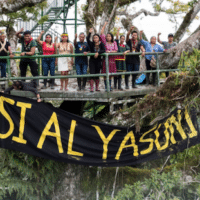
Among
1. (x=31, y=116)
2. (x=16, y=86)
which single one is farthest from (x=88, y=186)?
(x=16, y=86)

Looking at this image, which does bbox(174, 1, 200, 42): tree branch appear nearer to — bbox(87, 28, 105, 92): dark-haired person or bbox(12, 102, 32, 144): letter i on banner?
bbox(87, 28, 105, 92): dark-haired person

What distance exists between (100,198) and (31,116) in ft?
10.1

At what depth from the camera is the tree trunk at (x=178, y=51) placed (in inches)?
290

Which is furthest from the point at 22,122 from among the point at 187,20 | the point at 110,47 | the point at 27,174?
the point at 187,20

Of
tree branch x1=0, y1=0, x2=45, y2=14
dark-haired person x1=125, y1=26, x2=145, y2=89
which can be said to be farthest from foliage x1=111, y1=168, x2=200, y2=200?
tree branch x1=0, y1=0, x2=45, y2=14

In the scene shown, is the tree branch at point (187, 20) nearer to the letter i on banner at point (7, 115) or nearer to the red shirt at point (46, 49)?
the red shirt at point (46, 49)

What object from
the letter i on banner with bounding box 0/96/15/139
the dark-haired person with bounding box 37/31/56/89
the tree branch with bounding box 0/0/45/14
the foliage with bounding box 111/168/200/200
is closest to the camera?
the letter i on banner with bounding box 0/96/15/139

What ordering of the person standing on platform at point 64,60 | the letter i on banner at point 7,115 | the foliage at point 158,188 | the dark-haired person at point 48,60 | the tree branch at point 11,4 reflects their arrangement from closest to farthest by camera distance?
the letter i on banner at point 7,115
the person standing on platform at point 64,60
the dark-haired person at point 48,60
the tree branch at point 11,4
the foliage at point 158,188

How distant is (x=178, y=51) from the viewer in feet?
24.7

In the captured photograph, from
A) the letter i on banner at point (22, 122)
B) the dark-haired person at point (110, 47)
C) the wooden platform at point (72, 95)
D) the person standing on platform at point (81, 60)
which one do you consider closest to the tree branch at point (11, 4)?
the person standing on platform at point (81, 60)

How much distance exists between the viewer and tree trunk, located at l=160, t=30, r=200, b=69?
7.36 metres

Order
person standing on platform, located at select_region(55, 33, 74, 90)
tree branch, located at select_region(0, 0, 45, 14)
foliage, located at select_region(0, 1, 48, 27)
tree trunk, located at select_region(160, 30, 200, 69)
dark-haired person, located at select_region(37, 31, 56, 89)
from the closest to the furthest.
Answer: person standing on platform, located at select_region(55, 33, 74, 90) < dark-haired person, located at select_region(37, 31, 56, 89) < tree branch, located at select_region(0, 0, 45, 14) < tree trunk, located at select_region(160, 30, 200, 69) < foliage, located at select_region(0, 1, 48, 27)

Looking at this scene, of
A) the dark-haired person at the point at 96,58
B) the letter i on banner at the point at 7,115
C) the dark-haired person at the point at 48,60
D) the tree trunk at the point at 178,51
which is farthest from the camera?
the tree trunk at the point at 178,51

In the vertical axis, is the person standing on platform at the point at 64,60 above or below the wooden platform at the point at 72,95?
above
